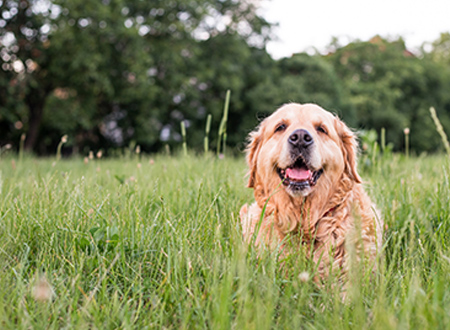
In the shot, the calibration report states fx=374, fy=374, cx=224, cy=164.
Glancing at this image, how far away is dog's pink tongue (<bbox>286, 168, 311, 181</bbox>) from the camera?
2689mm

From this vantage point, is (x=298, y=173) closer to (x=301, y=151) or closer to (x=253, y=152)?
(x=301, y=151)

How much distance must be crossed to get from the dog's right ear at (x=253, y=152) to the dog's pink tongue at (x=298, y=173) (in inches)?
19.9

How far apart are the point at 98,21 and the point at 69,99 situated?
4.13 m

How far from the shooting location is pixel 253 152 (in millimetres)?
3312

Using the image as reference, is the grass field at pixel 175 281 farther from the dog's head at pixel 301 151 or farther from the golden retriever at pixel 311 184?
the dog's head at pixel 301 151

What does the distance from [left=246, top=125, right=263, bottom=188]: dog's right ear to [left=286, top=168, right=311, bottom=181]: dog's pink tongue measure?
51cm

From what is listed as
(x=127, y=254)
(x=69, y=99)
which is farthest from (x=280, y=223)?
(x=69, y=99)

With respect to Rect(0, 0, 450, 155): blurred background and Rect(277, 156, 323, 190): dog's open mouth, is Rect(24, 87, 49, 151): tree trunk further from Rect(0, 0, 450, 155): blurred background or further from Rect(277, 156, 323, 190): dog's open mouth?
Rect(277, 156, 323, 190): dog's open mouth

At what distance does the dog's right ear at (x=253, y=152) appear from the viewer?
3.17m

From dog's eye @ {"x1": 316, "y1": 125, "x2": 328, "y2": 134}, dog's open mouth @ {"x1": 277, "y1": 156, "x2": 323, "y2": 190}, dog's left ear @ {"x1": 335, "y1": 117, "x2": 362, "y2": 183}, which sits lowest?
dog's open mouth @ {"x1": 277, "y1": 156, "x2": 323, "y2": 190}

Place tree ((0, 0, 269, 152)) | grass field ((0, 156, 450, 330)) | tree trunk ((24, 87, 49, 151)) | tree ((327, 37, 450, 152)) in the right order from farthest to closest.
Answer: tree ((327, 37, 450, 152)) → tree trunk ((24, 87, 49, 151)) → tree ((0, 0, 269, 152)) → grass field ((0, 156, 450, 330))

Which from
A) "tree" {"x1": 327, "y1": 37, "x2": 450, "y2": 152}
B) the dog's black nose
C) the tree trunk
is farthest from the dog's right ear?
"tree" {"x1": 327, "y1": 37, "x2": 450, "y2": 152}

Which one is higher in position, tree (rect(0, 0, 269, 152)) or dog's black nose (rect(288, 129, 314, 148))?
tree (rect(0, 0, 269, 152))

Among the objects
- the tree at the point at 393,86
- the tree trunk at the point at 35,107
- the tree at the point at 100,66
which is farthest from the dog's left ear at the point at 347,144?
the tree at the point at 393,86
